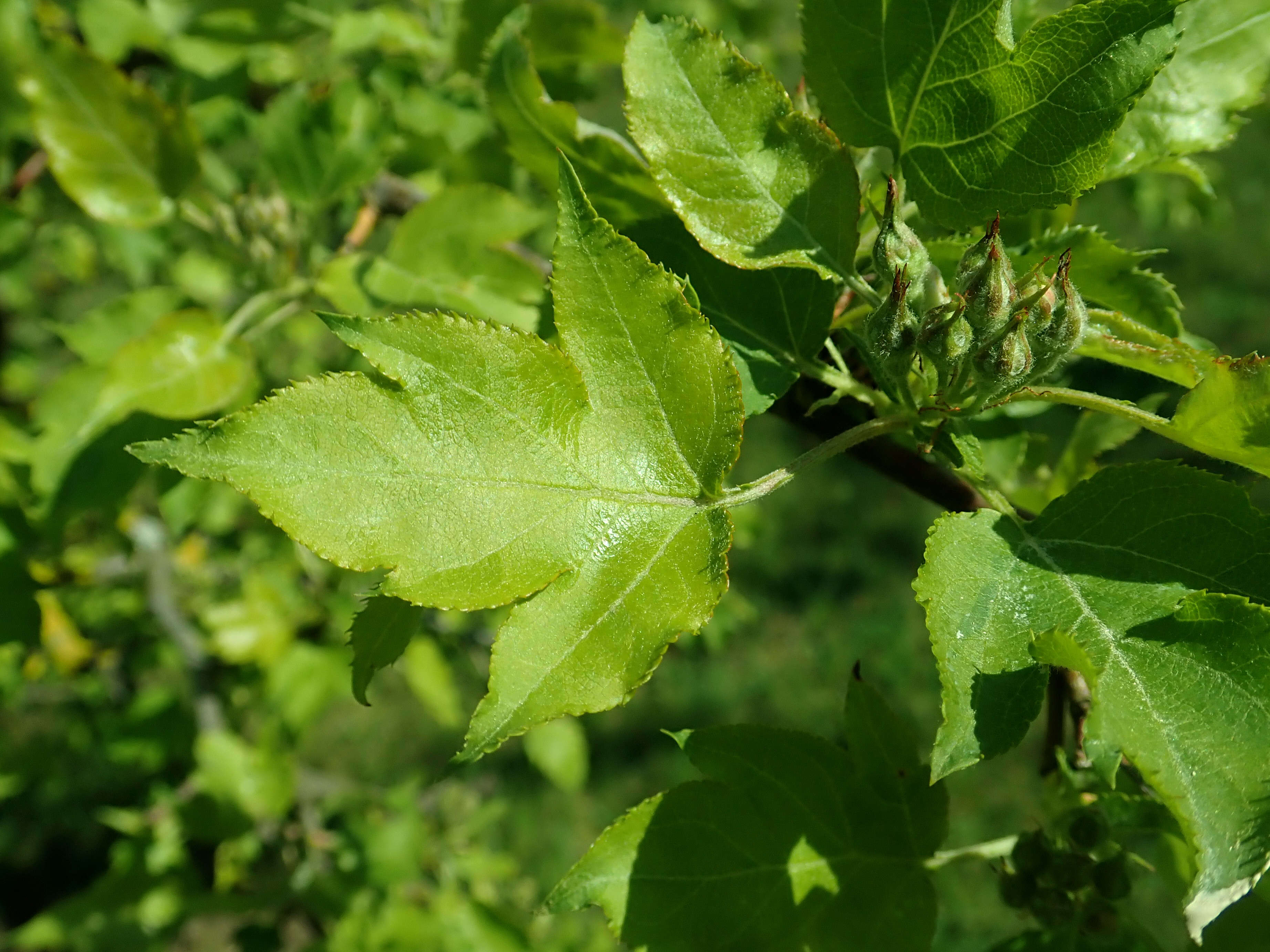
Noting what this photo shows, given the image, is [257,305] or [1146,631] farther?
[257,305]

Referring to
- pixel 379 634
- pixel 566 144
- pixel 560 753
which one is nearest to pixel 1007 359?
pixel 566 144

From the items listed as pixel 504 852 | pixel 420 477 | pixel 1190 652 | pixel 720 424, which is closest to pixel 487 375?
pixel 420 477

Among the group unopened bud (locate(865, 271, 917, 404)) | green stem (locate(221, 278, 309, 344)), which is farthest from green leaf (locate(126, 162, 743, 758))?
green stem (locate(221, 278, 309, 344))

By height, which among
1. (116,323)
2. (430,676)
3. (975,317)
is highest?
(975,317)

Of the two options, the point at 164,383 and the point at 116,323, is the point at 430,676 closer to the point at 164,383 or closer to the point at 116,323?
the point at 116,323

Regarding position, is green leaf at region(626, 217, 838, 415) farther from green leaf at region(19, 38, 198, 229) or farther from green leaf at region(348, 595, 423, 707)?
green leaf at region(19, 38, 198, 229)

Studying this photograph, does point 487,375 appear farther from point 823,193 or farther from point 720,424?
A: point 823,193
